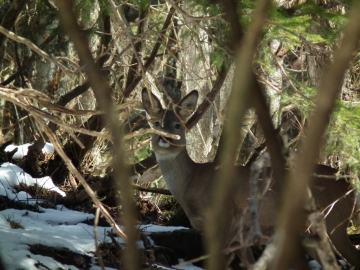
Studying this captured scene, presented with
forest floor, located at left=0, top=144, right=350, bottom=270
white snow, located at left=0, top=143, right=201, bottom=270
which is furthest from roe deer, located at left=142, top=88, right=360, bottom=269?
white snow, located at left=0, top=143, right=201, bottom=270

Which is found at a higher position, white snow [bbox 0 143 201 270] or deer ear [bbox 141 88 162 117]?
deer ear [bbox 141 88 162 117]

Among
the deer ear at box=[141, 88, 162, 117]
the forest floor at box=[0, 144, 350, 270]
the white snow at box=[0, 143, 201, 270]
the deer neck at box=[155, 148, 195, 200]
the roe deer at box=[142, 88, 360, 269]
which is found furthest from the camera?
the deer ear at box=[141, 88, 162, 117]

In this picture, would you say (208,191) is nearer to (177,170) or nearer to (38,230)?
(177,170)

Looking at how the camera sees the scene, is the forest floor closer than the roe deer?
Yes

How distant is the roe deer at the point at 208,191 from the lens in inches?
285

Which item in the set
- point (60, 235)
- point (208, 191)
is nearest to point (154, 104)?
point (208, 191)

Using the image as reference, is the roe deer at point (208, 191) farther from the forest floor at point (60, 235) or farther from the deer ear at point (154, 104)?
the forest floor at point (60, 235)

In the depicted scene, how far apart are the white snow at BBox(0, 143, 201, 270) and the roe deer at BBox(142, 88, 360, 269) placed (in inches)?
Answer: 19.8

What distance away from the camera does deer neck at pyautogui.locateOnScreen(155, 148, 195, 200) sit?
25.6 feet

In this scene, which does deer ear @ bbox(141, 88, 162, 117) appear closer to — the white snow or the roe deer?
the roe deer

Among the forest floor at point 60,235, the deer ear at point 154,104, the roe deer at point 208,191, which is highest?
the deer ear at point 154,104

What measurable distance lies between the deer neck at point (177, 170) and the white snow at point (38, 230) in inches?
19.9

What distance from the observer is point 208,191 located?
7598 mm

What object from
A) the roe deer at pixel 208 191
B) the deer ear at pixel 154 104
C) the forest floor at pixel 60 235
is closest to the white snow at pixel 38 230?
the forest floor at pixel 60 235
